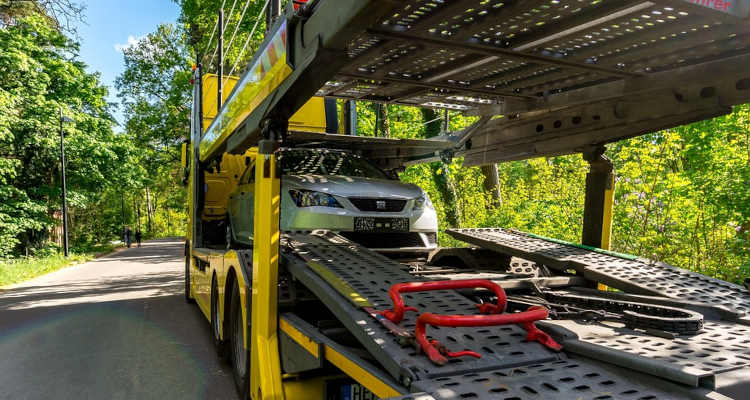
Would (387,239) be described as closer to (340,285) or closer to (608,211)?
(340,285)

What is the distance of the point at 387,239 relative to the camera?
532 cm

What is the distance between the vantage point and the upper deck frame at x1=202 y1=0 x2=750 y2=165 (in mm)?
2768

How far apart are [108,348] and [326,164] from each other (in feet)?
12.5

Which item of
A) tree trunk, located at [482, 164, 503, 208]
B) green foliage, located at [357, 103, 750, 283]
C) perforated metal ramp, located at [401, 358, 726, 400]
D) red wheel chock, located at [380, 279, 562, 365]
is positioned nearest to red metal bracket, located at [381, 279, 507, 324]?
red wheel chock, located at [380, 279, 562, 365]

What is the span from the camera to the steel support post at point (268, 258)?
3.68m

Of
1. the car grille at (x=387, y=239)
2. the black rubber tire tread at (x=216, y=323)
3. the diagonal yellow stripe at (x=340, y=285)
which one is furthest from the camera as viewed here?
the black rubber tire tread at (x=216, y=323)

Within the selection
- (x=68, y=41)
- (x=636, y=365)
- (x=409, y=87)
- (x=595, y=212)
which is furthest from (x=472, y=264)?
(x=68, y=41)

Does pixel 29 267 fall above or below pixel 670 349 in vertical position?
below

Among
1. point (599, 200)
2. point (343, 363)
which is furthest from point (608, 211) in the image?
point (343, 363)

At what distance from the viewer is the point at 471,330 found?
2701 mm

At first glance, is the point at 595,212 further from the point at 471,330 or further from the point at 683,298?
the point at 471,330

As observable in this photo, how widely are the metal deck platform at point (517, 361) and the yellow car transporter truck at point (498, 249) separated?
0.01 m

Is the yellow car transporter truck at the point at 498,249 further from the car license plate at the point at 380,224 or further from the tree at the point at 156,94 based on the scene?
the tree at the point at 156,94

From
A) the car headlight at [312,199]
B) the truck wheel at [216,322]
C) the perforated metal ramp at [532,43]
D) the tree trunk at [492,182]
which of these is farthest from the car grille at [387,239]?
the tree trunk at [492,182]
